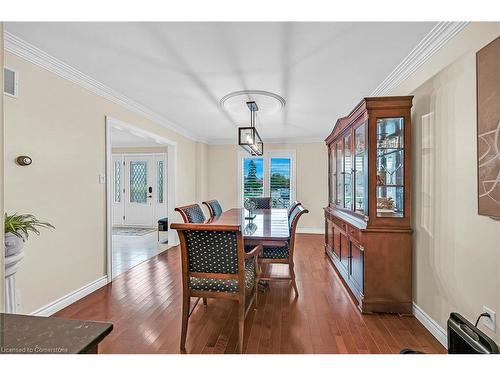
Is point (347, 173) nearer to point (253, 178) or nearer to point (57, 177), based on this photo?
point (57, 177)

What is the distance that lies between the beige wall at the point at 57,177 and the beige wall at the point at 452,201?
343 cm

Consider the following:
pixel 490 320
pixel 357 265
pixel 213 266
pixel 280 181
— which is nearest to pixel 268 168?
pixel 280 181

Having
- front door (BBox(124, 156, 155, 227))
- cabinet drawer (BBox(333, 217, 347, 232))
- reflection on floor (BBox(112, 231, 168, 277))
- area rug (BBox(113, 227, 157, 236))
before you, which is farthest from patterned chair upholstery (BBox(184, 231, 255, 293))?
front door (BBox(124, 156, 155, 227))

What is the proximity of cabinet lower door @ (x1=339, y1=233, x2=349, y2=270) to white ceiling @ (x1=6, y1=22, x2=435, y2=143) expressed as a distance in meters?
1.87

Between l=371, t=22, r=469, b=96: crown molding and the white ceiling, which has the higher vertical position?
the white ceiling

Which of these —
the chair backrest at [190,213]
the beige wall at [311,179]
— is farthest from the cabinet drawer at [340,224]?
the beige wall at [311,179]

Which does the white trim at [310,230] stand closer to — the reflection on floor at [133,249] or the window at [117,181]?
the reflection on floor at [133,249]

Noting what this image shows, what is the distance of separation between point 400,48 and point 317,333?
252cm

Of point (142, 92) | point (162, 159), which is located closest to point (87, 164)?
point (142, 92)

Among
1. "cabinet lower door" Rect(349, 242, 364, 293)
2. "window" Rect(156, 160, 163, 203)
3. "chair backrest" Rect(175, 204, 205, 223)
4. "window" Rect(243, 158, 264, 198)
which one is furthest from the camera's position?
"window" Rect(156, 160, 163, 203)

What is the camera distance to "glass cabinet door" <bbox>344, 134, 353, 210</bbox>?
3096 millimetres

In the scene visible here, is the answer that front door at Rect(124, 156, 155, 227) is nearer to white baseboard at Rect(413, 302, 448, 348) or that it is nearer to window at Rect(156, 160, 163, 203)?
window at Rect(156, 160, 163, 203)

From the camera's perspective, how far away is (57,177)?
2398 millimetres

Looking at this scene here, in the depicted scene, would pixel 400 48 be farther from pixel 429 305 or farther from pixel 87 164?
pixel 87 164
